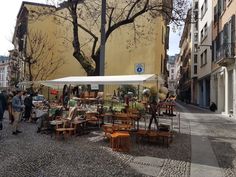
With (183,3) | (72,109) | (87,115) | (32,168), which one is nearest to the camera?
(32,168)

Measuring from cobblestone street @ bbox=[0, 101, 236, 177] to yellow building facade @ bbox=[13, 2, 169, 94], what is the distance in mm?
18116

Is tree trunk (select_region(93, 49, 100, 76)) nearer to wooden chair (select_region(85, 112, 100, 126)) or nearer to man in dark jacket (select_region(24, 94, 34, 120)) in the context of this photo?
man in dark jacket (select_region(24, 94, 34, 120))

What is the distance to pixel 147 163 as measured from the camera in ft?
29.9

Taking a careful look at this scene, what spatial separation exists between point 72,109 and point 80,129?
901 millimetres

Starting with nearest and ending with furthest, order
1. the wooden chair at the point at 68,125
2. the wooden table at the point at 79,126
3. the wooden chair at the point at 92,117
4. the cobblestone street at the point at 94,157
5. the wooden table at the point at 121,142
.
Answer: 1. the cobblestone street at the point at 94,157
2. the wooden table at the point at 121,142
3. the wooden chair at the point at 68,125
4. the wooden table at the point at 79,126
5. the wooden chair at the point at 92,117

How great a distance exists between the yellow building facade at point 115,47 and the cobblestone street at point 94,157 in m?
18.1

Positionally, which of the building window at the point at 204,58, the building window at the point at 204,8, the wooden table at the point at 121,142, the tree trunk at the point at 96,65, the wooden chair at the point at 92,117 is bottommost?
the wooden table at the point at 121,142

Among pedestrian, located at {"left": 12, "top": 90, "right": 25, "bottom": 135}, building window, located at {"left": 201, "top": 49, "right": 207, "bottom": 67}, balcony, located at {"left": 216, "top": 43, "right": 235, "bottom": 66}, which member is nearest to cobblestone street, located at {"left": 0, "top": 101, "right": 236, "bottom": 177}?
pedestrian, located at {"left": 12, "top": 90, "right": 25, "bottom": 135}

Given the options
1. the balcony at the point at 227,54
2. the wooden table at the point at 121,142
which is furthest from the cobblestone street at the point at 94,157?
the balcony at the point at 227,54

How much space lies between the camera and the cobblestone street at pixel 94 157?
8109 millimetres

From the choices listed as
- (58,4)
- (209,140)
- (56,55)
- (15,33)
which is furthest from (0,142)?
(15,33)

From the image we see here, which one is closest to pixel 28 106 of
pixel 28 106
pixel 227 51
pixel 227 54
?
pixel 28 106

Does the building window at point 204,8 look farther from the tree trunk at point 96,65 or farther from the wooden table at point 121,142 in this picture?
the wooden table at point 121,142

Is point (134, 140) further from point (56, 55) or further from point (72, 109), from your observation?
point (56, 55)
